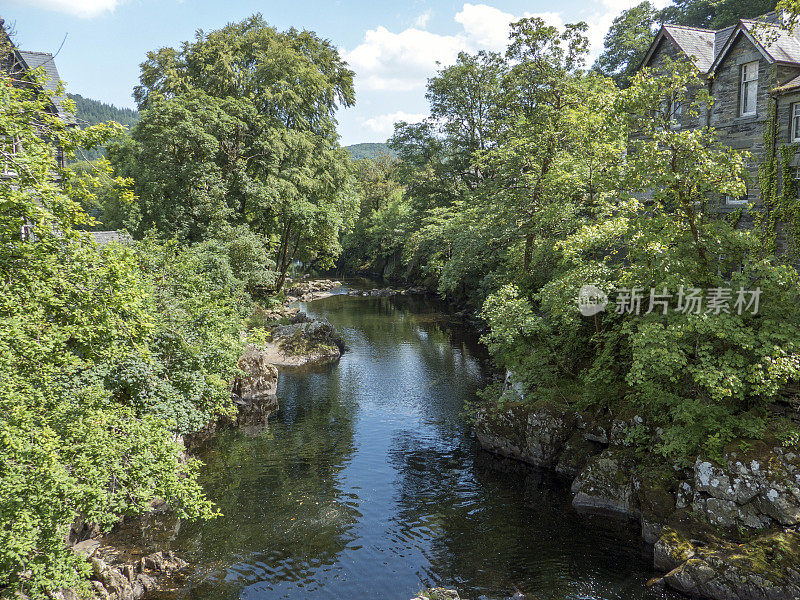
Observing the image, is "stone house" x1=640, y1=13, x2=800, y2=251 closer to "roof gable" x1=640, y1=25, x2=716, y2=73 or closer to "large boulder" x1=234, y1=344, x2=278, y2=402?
"roof gable" x1=640, y1=25, x2=716, y2=73

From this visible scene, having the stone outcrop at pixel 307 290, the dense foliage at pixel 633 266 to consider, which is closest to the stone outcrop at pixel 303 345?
the dense foliage at pixel 633 266

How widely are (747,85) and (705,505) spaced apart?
62.5ft

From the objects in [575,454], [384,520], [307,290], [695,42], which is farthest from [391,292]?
[384,520]

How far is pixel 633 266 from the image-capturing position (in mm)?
15664

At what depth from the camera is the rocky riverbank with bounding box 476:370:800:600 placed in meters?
11.7

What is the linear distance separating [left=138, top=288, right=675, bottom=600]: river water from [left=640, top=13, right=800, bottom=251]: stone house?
1435cm

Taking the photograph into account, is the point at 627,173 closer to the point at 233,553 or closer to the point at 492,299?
the point at 492,299

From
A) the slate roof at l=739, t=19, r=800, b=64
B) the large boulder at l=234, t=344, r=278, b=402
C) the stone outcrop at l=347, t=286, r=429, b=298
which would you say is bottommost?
the large boulder at l=234, t=344, r=278, b=402

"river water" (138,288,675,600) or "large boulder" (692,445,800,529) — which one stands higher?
"large boulder" (692,445,800,529)

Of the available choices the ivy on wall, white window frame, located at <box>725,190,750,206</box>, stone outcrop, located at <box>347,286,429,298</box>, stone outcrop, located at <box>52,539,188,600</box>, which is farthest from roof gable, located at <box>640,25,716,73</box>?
stone outcrop, located at <box>347,286,429,298</box>

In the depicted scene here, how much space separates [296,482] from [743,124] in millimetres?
23693

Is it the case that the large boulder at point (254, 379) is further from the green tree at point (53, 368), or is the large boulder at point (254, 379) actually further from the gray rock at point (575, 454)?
the gray rock at point (575, 454)

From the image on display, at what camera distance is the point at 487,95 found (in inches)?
1753

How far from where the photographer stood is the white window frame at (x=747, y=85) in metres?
22.6
